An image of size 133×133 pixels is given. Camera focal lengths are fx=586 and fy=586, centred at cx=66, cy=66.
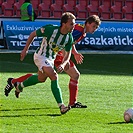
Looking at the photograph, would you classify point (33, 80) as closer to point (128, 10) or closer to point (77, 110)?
point (77, 110)

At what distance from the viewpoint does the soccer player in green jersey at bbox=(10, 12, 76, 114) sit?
9414 millimetres

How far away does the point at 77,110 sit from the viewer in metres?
9.98

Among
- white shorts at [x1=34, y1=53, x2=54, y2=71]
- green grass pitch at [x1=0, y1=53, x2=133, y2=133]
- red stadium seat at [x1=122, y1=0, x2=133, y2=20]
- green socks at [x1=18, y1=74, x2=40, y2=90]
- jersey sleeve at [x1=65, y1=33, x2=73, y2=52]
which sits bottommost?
red stadium seat at [x1=122, y1=0, x2=133, y2=20]

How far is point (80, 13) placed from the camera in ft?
90.0

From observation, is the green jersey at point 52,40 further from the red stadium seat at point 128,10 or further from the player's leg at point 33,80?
the red stadium seat at point 128,10

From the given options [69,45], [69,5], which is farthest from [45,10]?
[69,45]

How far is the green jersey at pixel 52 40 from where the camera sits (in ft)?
31.5

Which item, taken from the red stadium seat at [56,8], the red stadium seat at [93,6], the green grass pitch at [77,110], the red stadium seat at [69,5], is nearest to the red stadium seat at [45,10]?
the red stadium seat at [56,8]

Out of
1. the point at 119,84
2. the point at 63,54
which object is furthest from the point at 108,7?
the point at 63,54

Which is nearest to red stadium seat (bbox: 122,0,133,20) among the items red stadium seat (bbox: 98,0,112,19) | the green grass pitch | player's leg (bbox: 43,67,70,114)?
red stadium seat (bbox: 98,0,112,19)

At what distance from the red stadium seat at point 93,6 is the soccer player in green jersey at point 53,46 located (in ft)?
57.8

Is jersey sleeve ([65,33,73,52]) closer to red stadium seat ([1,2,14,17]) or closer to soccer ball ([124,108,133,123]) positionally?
soccer ball ([124,108,133,123])

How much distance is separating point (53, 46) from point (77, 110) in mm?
1178

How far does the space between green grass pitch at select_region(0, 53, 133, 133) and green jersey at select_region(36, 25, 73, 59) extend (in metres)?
0.99
